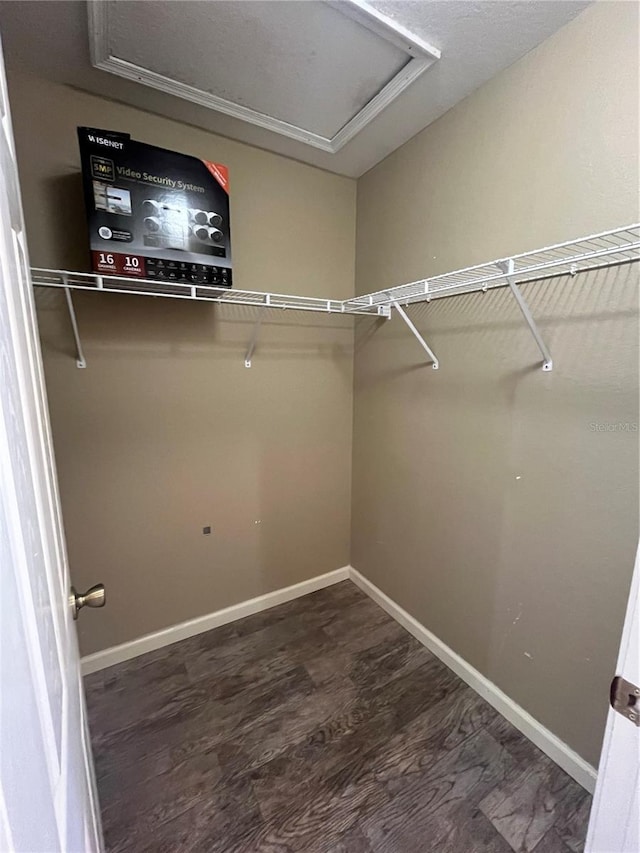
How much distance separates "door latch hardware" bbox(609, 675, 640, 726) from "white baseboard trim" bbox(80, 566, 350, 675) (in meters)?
1.86

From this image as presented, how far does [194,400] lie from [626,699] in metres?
1.77

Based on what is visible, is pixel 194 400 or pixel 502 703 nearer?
pixel 502 703

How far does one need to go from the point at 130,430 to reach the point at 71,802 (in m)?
1.46

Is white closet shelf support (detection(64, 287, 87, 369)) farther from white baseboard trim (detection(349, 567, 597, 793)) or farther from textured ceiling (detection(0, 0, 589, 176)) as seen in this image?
white baseboard trim (detection(349, 567, 597, 793))

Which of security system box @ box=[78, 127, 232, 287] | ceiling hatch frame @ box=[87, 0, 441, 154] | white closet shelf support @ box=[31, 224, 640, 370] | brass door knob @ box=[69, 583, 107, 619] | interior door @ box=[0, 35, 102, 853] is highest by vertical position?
ceiling hatch frame @ box=[87, 0, 441, 154]

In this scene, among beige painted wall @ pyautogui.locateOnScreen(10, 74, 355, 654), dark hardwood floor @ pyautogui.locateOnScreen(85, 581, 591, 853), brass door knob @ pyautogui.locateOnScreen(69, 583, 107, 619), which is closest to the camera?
brass door knob @ pyautogui.locateOnScreen(69, 583, 107, 619)

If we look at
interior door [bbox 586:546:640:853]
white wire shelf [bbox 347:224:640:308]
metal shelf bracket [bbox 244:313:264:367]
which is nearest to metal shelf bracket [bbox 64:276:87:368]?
metal shelf bracket [bbox 244:313:264:367]

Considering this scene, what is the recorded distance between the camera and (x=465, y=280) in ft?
4.71

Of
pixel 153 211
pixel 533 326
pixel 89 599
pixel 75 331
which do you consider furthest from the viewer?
pixel 75 331

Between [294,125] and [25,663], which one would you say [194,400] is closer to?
[294,125]

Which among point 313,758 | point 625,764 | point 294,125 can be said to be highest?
point 294,125

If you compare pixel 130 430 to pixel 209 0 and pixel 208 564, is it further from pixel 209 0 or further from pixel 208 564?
pixel 209 0

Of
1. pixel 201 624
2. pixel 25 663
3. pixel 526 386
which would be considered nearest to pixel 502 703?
pixel 526 386

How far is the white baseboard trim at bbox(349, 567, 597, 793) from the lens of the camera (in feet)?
4.38
